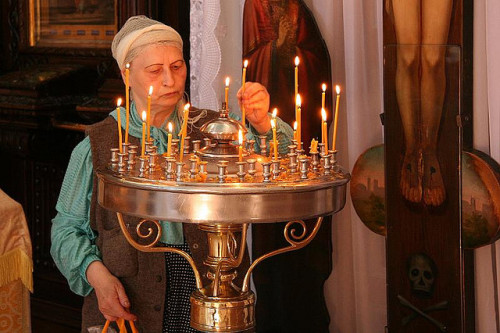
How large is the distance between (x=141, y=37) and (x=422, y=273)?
37.5 inches

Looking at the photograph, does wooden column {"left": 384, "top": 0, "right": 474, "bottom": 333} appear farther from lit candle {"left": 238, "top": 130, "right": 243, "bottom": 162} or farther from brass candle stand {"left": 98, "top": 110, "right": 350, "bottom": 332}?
lit candle {"left": 238, "top": 130, "right": 243, "bottom": 162}

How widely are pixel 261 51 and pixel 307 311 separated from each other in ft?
2.91

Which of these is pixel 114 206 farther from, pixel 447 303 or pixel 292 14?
pixel 292 14

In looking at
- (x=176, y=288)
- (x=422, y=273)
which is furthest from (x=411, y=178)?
(x=176, y=288)

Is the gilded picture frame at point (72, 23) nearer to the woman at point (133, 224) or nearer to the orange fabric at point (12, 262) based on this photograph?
the orange fabric at point (12, 262)

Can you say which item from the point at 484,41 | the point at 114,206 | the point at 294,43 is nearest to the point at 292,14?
the point at 294,43

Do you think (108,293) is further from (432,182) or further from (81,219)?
(432,182)

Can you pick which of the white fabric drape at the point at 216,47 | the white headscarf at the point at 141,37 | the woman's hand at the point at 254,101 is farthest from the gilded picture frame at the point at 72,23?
the woman's hand at the point at 254,101

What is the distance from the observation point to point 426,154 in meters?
2.53

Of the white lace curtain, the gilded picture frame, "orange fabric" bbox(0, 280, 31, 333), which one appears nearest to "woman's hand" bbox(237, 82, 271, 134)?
the white lace curtain

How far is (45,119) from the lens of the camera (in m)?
4.43

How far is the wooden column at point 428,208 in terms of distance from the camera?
2.47 meters

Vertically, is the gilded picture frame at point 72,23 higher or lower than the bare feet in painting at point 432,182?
higher

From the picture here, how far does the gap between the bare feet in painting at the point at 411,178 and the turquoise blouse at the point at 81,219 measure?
0.33 m
